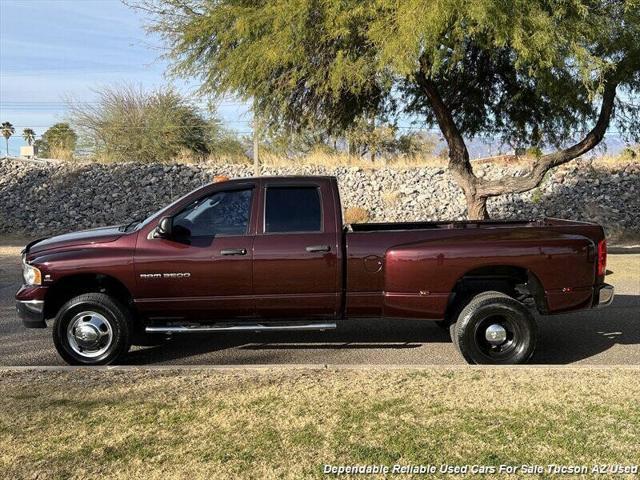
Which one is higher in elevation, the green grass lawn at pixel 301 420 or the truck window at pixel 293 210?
the truck window at pixel 293 210

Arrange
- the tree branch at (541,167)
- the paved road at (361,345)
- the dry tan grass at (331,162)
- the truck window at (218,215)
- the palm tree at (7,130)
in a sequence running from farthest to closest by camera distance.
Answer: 1. the palm tree at (7,130)
2. the dry tan grass at (331,162)
3. the tree branch at (541,167)
4. the paved road at (361,345)
5. the truck window at (218,215)

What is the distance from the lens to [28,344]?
298 inches

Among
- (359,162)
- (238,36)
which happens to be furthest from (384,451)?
(359,162)

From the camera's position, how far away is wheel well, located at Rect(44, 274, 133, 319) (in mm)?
6652

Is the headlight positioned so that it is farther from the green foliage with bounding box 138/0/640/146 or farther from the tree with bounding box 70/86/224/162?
the tree with bounding box 70/86/224/162

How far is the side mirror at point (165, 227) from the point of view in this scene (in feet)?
21.2

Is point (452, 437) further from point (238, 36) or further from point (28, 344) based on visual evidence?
point (238, 36)

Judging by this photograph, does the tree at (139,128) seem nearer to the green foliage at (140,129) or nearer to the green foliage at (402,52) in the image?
the green foliage at (140,129)

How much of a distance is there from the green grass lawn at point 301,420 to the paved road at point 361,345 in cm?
89

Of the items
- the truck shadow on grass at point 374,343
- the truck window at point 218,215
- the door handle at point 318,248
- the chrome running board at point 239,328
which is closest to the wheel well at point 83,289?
the chrome running board at point 239,328

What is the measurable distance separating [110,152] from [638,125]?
2454 cm

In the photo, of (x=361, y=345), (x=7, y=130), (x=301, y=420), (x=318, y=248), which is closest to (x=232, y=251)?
(x=318, y=248)

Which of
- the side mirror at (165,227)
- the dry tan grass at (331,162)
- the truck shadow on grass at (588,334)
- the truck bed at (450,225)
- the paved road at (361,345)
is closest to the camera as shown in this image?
the side mirror at (165,227)

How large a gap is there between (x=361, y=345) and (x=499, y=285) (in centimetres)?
173
